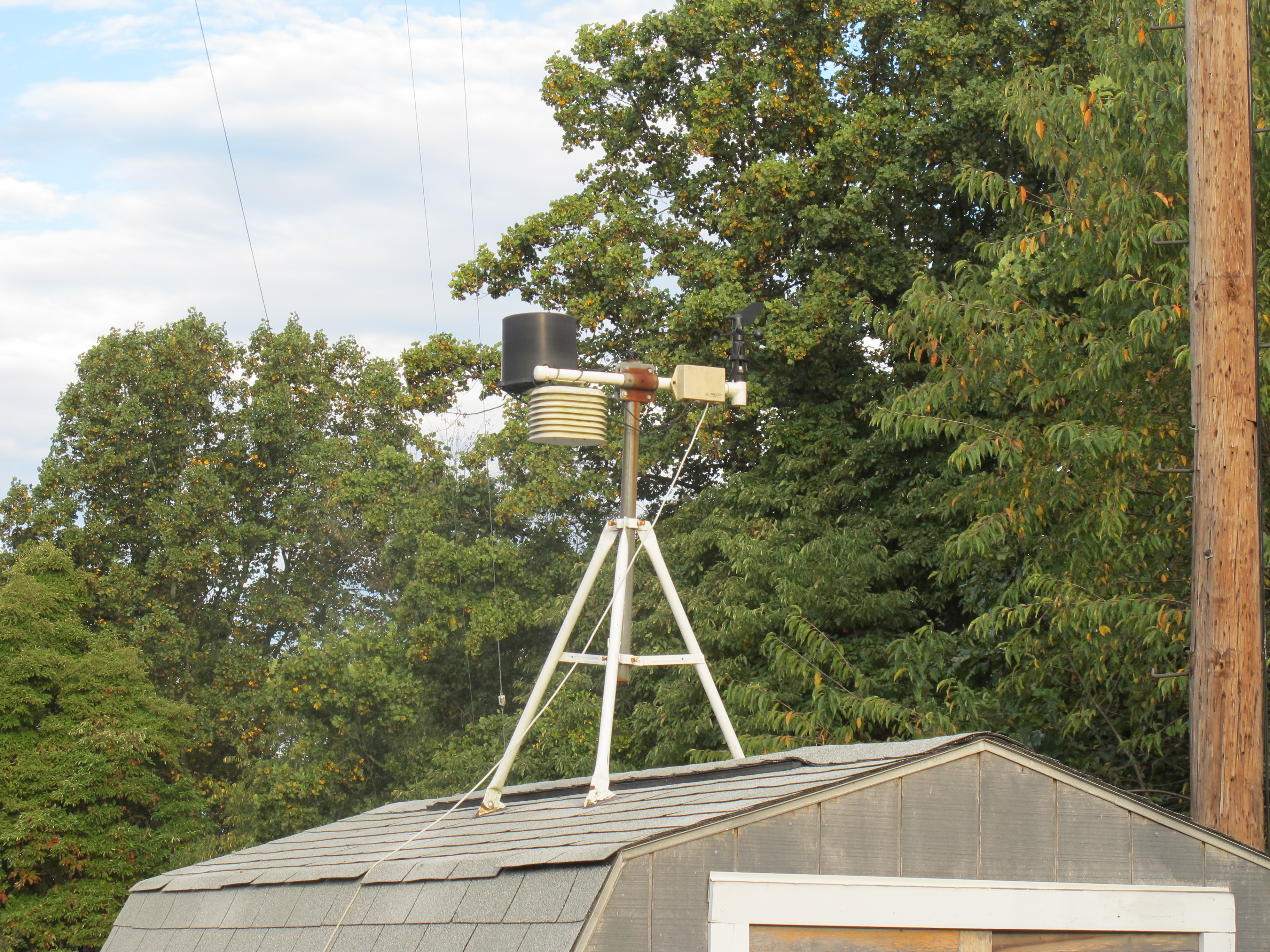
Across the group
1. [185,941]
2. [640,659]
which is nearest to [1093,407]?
[640,659]

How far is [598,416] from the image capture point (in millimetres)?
5832

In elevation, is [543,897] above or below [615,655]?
below

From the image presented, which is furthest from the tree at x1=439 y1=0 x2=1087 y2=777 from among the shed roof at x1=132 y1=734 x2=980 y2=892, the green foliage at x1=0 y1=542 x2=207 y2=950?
the green foliage at x1=0 y1=542 x2=207 y2=950

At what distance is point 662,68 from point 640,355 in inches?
189

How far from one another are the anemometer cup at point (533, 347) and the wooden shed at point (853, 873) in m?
1.99

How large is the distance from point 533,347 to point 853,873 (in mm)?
→ 2837

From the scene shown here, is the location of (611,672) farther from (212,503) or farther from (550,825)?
(212,503)

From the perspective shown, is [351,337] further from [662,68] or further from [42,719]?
[662,68]

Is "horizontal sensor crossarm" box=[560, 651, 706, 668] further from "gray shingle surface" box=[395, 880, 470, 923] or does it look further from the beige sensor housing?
the beige sensor housing

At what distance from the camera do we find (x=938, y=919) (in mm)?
4168

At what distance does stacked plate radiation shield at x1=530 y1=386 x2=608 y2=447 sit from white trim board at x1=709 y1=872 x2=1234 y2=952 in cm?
236

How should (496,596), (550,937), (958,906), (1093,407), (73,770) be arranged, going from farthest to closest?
(73,770)
(496,596)
(1093,407)
(958,906)
(550,937)

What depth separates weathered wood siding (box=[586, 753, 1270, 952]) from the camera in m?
3.88

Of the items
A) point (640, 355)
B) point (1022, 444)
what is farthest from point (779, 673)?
point (640, 355)
